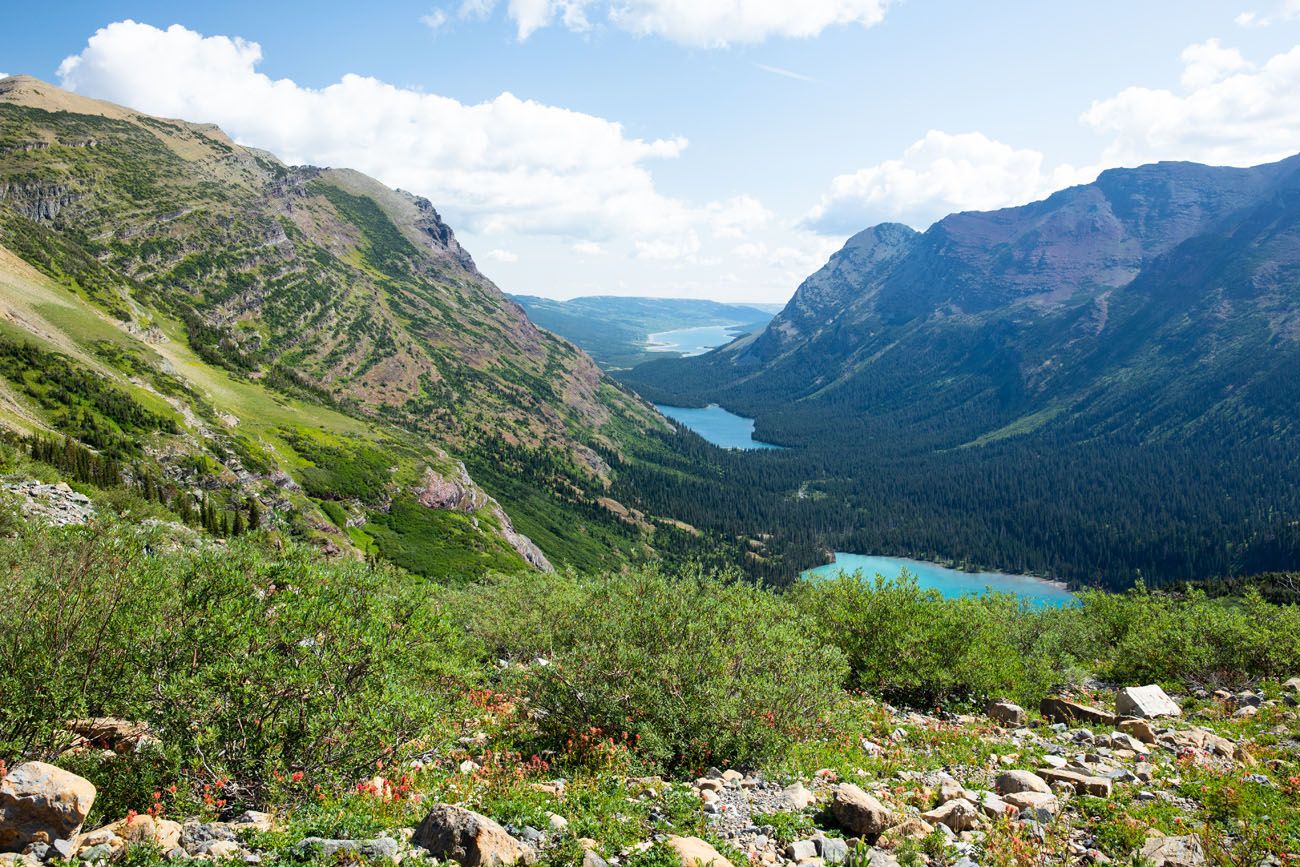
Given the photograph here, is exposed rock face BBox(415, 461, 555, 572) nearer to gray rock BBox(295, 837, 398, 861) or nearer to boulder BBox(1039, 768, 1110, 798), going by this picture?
boulder BBox(1039, 768, 1110, 798)

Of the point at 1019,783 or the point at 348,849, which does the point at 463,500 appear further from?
the point at 348,849

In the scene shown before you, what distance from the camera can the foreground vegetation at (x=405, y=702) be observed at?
51.0 feet

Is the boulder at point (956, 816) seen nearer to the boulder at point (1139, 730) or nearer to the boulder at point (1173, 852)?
the boulder at point (1173, 852)

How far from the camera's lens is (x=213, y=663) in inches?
657

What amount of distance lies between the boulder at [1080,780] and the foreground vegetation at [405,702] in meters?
0.77

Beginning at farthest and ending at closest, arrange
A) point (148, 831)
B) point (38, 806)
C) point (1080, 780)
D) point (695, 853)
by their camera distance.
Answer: point (1080, 780)
point (695, 853)
point (148, 831)
point (38, 806)

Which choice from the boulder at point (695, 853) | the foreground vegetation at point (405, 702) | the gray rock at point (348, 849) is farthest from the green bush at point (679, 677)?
the gray rock at point (348, 849)

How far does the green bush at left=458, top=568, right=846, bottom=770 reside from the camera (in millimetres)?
21125

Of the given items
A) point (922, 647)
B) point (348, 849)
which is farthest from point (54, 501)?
point (922, 647)

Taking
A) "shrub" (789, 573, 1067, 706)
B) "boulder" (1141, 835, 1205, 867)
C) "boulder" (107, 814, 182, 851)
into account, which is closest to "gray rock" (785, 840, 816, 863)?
"boulder" (1141, 835, 1205, 867)

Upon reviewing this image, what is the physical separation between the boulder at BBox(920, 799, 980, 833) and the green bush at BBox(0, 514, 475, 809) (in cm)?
1441

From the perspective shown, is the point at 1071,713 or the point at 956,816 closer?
the point at 956,816

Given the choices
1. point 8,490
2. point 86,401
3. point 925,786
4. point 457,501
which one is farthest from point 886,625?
point 457,501

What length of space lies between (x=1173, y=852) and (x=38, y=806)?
972 inches
